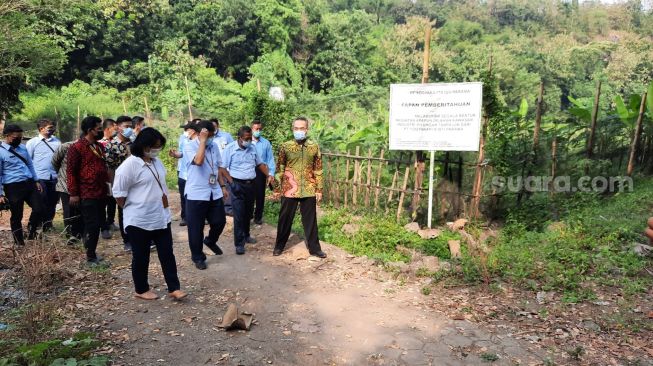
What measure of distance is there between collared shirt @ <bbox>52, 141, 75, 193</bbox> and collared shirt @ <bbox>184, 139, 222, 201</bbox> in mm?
1624

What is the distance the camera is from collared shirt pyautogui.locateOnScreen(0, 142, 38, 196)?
547 cm

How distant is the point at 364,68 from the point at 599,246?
3097 cm

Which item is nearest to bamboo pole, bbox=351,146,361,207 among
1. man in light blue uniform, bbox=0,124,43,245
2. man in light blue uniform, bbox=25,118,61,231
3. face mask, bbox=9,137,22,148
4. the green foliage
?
man in light blue uniform, bbox=25,118,61,231

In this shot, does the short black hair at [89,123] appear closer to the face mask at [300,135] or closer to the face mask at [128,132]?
the face mask at [128,132]

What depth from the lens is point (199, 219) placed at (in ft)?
17.5

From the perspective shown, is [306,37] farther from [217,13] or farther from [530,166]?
[530,166]

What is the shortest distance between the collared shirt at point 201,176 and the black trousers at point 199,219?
0.27 feet

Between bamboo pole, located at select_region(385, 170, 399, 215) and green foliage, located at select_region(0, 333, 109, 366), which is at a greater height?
bamboo pole, located at select_region(385, 170, 399, 215)

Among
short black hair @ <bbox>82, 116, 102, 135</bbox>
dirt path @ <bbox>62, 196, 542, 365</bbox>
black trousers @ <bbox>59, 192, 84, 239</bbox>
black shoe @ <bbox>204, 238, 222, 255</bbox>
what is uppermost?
short black hair @ <bbox>82, 116, 102, 135</bbox>

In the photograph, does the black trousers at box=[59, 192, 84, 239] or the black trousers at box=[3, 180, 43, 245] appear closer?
the black trousers at box=[3, 180, 43, 245]

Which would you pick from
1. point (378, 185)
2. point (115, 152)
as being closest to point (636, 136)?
point (378, 185)

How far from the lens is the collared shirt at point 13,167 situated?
5.47 metres

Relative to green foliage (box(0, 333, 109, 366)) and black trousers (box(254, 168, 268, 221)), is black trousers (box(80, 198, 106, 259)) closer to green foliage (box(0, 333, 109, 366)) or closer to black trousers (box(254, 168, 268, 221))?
green foliage (box(0, 333, 109, 366))

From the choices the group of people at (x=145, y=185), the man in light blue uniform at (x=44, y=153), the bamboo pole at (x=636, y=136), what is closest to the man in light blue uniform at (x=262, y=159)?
the group of people at (x=145, y=185)
